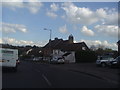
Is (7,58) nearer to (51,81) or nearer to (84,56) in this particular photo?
(51,81)

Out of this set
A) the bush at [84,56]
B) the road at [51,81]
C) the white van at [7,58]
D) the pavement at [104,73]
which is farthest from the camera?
the bush at [84,56]

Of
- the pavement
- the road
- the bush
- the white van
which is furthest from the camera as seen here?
the bush

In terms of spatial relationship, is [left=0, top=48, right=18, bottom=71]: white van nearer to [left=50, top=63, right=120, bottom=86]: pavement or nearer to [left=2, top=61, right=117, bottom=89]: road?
[left=2, top=61, right=117, bottom=89]: road

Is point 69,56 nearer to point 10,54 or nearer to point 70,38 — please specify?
point 70,38

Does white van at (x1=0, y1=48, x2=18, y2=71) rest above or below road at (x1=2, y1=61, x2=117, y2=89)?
above

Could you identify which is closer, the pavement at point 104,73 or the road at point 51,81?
the road at point 51,81

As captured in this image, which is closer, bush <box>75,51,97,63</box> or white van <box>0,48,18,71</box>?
white van <box>0,48,18,71</box>

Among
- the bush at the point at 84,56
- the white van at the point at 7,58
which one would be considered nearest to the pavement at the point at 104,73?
the white van at the point at 7,58

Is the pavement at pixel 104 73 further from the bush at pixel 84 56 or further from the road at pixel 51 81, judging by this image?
the bush at pixel 84 56

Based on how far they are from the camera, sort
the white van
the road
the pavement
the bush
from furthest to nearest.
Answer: the bush
the white van
the pavement
the road

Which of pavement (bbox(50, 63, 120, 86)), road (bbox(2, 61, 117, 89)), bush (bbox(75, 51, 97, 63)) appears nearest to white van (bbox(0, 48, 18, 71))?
road (bbox(2, 61, 117, 89))

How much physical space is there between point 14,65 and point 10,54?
116cm

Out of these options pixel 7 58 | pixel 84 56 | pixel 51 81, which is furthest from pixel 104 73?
pixel 84 56

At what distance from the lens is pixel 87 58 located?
69.0m
